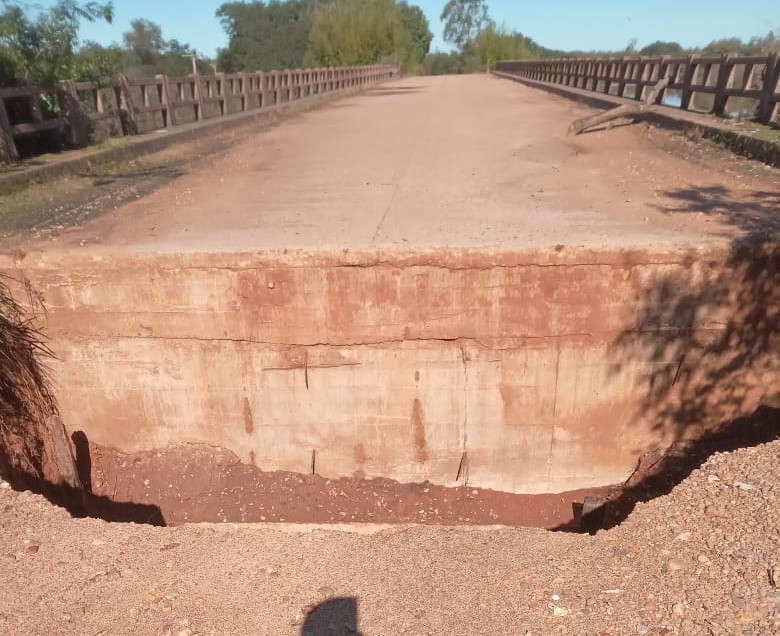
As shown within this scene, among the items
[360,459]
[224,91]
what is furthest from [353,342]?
[224,91]

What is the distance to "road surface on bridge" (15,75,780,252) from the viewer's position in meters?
5.35

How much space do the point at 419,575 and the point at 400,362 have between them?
1.99 meters

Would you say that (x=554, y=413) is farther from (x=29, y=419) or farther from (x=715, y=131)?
(x=715, y=131)

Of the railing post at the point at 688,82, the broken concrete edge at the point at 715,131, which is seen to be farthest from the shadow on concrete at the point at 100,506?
the railing post at the point at 688,82

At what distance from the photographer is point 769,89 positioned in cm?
880

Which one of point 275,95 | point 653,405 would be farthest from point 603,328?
point 275,95

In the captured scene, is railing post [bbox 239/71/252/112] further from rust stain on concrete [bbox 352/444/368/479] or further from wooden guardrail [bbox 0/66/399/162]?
rust stain on concrete [bbox 352/444/368/479]

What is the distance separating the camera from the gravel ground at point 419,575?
10.4 ft

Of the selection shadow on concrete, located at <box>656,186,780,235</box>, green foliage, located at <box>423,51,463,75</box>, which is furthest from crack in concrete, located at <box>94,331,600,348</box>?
green foliage, located at <box>423,51,463,75</box>

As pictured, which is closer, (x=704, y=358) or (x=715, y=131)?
(x=704, y=358)

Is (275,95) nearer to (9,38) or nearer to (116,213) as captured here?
(9,38)

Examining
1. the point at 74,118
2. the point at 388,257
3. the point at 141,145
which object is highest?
the point at 74,118

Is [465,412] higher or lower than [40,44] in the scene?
lower

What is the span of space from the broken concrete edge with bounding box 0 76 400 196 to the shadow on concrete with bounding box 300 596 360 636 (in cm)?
600
